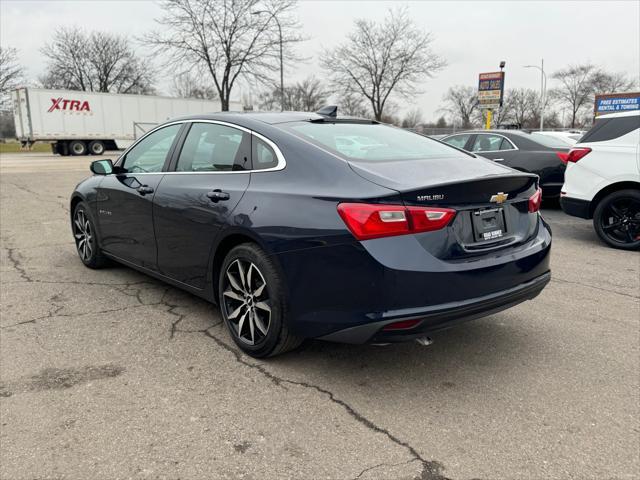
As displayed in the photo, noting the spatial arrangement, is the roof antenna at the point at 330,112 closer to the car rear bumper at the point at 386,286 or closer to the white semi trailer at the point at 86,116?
the car rear bumper at the point at 386,286

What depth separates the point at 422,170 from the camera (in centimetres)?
297

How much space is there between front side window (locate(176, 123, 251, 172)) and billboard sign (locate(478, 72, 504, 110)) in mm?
27986

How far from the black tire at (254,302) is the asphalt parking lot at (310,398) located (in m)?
0.15

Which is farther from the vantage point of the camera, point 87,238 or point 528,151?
point 528,151

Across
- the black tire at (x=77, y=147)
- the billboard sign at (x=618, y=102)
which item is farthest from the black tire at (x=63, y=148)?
the billboard sign at (x=618, y=102)

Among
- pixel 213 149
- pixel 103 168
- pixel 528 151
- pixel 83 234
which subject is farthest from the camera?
pixel 528 151

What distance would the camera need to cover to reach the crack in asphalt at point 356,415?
226 cm

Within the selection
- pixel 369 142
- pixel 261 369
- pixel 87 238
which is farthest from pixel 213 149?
pixel 87 238

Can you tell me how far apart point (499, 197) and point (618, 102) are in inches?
1572

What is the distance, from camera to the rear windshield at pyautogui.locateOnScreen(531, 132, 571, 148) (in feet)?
31.0

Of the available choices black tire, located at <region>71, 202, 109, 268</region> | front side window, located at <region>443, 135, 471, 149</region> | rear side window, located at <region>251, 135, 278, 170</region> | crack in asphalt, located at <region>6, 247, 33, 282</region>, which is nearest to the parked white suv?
front side window, located at <region>443, 135, 471, 149</region>

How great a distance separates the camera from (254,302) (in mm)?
3250

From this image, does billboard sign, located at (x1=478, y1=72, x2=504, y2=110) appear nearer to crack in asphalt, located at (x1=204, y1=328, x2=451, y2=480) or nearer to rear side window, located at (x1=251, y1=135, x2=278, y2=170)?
Answer: rear side window, located at (x1=251, y1=135, x2=278, y2=170)

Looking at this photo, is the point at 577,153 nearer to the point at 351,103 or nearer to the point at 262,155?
the point at 262,155
